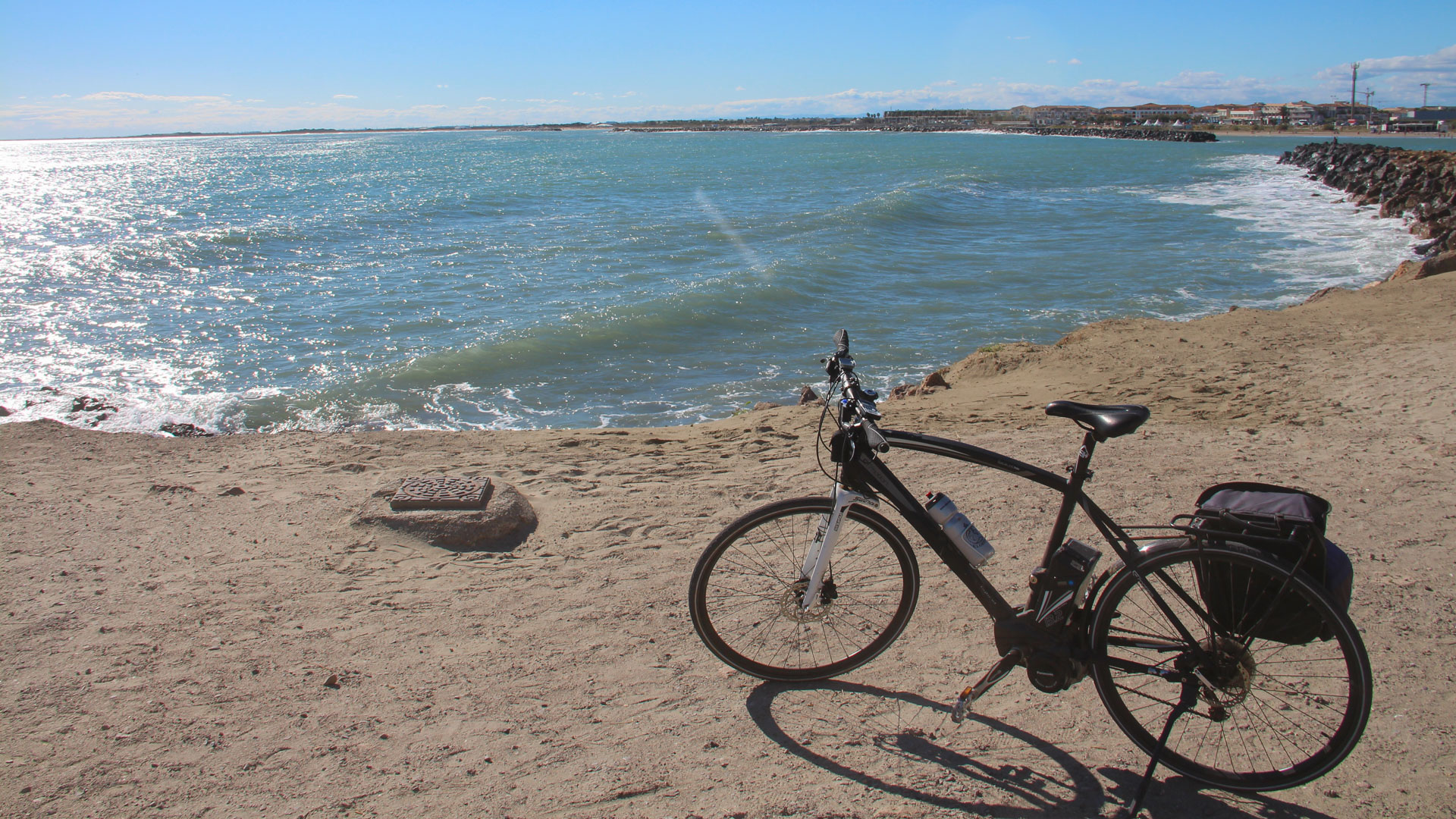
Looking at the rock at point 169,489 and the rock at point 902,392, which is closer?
the rock at point 169,489

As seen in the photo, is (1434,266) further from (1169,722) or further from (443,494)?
(443,494)

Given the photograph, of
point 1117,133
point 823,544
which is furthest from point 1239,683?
point 1117,133

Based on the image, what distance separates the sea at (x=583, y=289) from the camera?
10.6m

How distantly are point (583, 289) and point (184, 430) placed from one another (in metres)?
8.83

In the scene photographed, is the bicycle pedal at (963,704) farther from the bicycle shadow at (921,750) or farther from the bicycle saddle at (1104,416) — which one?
the bicycle saddle at (1104,416)

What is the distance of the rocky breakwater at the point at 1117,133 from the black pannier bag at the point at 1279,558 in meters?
111

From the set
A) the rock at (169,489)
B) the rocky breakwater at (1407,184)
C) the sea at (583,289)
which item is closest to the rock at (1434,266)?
the rocky breakwater at (1407,184)

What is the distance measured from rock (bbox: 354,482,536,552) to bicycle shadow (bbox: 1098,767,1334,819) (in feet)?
11.3

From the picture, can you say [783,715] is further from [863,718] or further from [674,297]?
[674,297]

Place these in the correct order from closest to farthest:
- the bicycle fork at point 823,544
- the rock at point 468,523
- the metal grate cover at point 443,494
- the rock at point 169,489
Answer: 1. the bicycle fork at point 823,544
2. the rock at point 468,523
3. the metal grate cover at point 443,494
4. the rock at point 169,489

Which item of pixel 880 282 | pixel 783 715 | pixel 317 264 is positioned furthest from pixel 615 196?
pixel 783 715

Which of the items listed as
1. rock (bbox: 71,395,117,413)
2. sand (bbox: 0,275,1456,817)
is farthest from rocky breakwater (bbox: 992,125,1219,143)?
rock (bbox: 71,395,117,413)

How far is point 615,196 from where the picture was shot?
3616 cm

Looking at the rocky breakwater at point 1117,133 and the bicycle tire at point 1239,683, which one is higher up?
the rocky breakwater at point 1117,133
